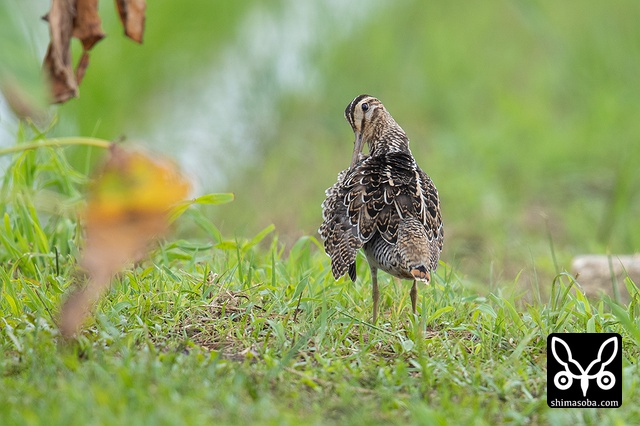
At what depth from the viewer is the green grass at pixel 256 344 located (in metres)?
3.90

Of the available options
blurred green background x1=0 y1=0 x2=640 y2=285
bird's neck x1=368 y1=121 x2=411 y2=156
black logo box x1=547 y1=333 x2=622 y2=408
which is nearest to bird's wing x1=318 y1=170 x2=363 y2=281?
bird's neck x1=368 y1=121 x2=411 y2=156

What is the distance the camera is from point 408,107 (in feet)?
37.8

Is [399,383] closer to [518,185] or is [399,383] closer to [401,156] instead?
[401,156]

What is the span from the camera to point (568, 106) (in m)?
12.0

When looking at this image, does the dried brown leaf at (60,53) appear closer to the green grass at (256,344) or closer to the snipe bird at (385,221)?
the green grass at (256,344)

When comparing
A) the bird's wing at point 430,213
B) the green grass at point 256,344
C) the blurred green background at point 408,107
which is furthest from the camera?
the blurred green background at point 408,107

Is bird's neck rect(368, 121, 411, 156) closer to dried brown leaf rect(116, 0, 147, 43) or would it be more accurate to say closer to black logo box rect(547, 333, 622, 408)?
dried brown leaf rect(116, 0, 147, 43)

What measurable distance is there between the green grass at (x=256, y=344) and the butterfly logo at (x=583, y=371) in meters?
0.08

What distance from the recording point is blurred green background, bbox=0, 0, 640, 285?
9062 millimetres

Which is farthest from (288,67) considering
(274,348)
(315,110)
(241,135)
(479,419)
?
(479,419)

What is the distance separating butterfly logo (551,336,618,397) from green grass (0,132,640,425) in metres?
0.08

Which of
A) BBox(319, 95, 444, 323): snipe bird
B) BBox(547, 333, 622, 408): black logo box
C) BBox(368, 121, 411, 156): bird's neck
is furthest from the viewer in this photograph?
BBox(368, 121, 411, 156): bird's neck

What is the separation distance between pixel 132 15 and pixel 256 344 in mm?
1902

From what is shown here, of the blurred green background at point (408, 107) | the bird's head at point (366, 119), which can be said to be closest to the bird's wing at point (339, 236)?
the bird's head at point (366, 119)
